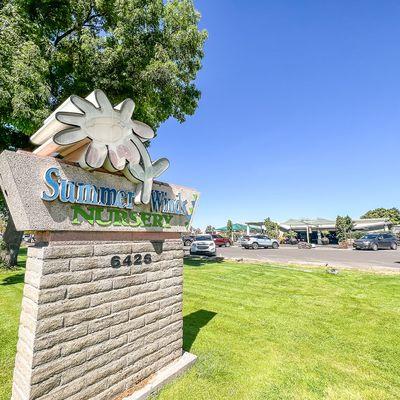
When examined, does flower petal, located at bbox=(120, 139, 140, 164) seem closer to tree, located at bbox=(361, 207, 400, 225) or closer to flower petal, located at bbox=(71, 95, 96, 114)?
flower petal, located at bbox=(71, 95, 96, 114)

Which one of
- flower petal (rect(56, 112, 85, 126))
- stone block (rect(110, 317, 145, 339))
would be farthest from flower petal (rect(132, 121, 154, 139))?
stone block (rect(110, 317, 145, 339))

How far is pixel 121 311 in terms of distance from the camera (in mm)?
3537

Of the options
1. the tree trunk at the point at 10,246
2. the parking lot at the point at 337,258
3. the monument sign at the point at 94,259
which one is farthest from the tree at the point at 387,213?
the monument sign at the point at 94,259

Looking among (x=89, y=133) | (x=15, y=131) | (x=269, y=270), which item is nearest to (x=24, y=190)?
Answer: (x=89, y=133)

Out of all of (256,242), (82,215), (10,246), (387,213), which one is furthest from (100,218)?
(387,213)

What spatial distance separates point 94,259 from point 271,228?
53408 mm

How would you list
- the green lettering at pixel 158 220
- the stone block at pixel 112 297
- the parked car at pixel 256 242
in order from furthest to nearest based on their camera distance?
the parked car at pixel 256 242, the green lettering at pixel 158 220, the stone block at pixel 112 297

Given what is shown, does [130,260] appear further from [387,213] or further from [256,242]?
[387,213]

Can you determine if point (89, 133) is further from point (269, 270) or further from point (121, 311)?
point (269, 270)

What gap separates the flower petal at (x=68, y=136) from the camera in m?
2.83

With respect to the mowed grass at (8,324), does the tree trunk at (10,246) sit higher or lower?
higher

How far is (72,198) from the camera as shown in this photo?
121 inches

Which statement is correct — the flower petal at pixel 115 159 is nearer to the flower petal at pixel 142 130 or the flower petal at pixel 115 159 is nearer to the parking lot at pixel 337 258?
the flower petal at pixel 142 130

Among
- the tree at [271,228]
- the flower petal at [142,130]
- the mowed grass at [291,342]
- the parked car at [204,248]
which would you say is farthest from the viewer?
the tree at [271,228]
